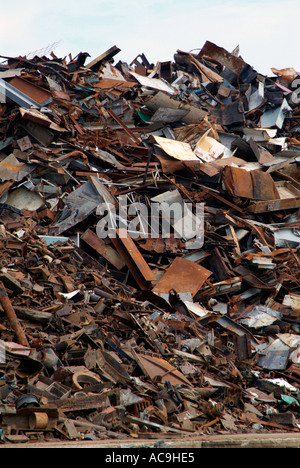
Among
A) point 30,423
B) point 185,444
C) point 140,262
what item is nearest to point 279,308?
point 140,262

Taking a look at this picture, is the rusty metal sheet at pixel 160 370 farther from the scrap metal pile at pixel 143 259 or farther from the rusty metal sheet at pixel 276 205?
the rusty metal sheet at pixel 276 205

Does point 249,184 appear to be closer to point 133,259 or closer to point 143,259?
point 143,259

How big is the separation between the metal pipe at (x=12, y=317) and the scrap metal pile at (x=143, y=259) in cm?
2

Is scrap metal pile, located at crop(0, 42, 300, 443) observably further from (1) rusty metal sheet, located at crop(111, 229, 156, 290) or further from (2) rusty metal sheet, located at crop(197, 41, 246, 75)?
(2) rusty metal sheet, located at crop(197, 41, 246, 75)

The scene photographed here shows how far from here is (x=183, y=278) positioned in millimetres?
8750

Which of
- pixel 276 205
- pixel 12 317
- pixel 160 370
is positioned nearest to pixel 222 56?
pixel 276 205

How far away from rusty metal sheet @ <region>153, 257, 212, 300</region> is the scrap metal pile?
0.03m

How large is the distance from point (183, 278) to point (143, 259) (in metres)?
0.78

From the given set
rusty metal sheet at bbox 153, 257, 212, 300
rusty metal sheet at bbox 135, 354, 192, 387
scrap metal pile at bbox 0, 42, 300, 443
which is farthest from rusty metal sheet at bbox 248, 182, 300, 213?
rusty metal sheet at bbox 135, 354, 192, 387

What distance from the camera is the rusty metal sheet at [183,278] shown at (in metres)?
8.59

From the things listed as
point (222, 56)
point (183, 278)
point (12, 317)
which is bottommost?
point (183, 278)

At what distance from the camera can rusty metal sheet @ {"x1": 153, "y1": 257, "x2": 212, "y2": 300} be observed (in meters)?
8.59
